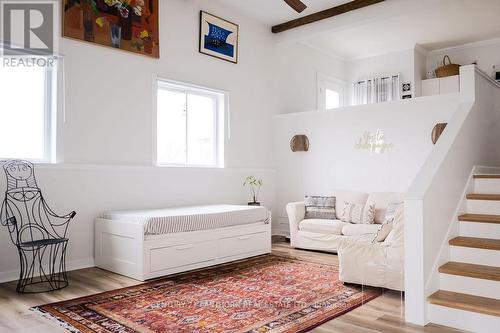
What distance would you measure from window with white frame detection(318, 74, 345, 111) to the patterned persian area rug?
4.41m

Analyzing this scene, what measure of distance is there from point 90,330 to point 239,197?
150 inches

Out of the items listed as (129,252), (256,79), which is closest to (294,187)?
(256,79)

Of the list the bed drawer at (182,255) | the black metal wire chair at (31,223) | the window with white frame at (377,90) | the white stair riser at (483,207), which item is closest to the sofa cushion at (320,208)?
the bed drawer at (182,255)

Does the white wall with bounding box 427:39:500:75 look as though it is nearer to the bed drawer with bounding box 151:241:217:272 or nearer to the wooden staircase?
the wooden staircase

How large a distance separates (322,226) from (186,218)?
78.3 inches

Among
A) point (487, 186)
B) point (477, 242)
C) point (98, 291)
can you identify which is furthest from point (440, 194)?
point (98, 291)

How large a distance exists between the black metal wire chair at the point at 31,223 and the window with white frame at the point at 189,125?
5.03ft

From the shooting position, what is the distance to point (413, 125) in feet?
17.9

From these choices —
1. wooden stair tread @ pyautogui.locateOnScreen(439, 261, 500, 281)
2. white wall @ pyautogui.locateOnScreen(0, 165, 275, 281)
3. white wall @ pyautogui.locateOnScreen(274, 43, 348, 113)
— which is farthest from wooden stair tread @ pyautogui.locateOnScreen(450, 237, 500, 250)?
white wall @ pyautogui.locateOnScreen(274, 43, 348, 113)

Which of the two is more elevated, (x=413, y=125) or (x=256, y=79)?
(x=256, y=79)

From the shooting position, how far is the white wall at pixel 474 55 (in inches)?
289

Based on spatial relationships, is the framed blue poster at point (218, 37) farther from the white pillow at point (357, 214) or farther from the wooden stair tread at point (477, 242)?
the wooden stair tread at point (477, 242)

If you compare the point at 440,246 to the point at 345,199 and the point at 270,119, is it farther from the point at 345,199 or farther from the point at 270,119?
the point at 270,119

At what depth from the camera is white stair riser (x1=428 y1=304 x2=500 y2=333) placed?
2.52 m
